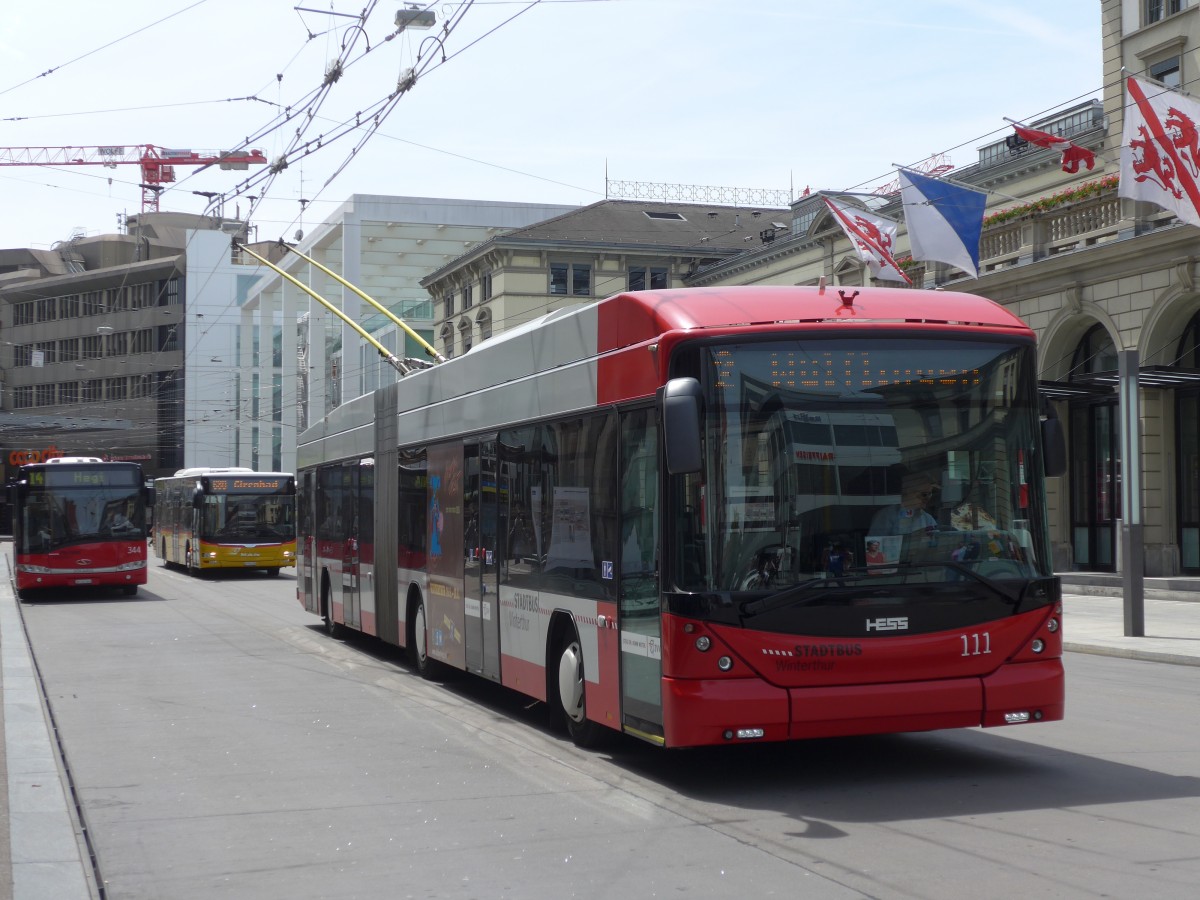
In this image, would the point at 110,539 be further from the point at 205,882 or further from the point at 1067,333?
the point at 205,882

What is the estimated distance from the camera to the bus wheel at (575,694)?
32.7ft

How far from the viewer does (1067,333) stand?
106ft

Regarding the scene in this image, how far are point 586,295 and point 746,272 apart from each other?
15279 mm

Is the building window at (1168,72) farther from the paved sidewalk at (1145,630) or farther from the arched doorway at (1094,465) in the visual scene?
the paved sidewalk at (1145,630)

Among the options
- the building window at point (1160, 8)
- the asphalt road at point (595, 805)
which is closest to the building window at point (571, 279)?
the building window at point (1160, 8)

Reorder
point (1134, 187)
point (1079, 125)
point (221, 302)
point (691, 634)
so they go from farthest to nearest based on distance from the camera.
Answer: point (221, 302) < point (1079, 125) < point (1134, 187) < point (691, 634)

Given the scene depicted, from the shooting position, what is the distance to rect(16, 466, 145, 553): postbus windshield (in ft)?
→ 102

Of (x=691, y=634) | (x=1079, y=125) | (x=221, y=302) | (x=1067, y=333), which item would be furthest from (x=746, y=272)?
(x=221, y=302)

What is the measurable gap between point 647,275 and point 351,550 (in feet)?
147

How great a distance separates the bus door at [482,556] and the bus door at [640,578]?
2936 millimetres

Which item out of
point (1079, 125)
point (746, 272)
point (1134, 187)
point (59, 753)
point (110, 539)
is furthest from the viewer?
point (746, 272)

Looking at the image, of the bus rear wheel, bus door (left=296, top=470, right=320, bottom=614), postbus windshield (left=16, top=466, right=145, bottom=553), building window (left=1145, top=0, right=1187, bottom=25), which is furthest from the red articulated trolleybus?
building window (left=1145, top=0, right=1187, bottom=25)

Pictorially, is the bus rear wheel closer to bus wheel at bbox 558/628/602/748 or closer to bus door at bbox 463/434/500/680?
bus door at bbox 463/434/500/680

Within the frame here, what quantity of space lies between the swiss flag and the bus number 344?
18.4 meters
